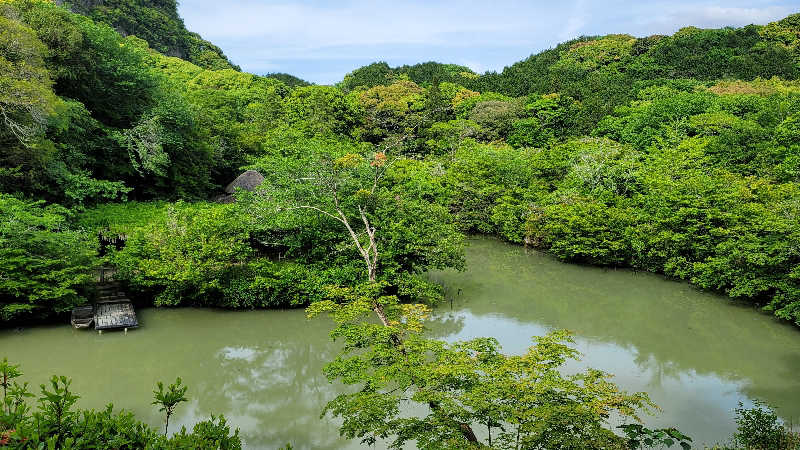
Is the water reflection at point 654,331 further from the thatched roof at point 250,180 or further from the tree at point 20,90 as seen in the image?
the tree at point 20,90

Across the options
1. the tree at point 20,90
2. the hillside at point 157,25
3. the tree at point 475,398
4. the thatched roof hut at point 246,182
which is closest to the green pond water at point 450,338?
the tree at point 475,398

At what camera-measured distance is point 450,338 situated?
11.0 meters

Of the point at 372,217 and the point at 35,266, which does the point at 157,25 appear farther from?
the point at 35,266

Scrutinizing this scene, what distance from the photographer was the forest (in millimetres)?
5801

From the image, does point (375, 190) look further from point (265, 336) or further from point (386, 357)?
point (386, 357)

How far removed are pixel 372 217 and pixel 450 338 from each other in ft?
11.4

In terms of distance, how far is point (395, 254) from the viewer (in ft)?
40.2

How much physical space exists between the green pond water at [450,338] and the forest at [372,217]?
0.61 m

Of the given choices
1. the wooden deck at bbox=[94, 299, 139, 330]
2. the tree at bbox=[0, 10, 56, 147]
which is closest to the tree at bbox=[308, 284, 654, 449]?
the wooden deck at bbox=[94, 299, 139, 330]

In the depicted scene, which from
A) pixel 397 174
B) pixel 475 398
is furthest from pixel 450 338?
pixel 397 174

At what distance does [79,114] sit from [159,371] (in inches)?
402

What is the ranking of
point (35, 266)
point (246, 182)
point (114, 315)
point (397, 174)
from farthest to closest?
point (397, 174) < point (246, 182) < point (114, 315) < point (35, 266)

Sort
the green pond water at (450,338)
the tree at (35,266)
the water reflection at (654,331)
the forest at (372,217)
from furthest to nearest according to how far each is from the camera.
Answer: the tree at (35,266), the water reflection at (654,331), the green pond water at (450,338), the forest at (372,217)

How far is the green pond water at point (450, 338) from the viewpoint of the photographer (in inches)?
312
